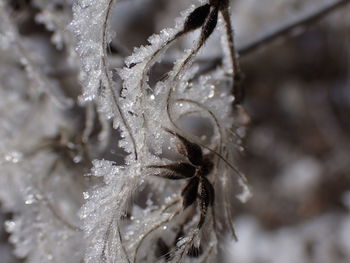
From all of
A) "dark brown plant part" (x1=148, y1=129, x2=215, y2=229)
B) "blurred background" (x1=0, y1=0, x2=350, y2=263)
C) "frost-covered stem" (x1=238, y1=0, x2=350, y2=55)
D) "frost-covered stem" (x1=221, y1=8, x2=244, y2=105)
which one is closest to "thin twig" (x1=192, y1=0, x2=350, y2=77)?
"frost-covered stem" (x1=238, y1=0, x2=350, y2=55)

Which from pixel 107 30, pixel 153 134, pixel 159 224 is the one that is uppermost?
pixel 107 30

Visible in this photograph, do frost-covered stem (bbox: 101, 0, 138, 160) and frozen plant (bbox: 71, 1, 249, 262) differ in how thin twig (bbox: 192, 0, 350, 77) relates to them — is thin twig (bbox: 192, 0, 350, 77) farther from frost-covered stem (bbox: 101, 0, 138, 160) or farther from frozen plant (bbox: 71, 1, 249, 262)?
frost-covered stem (bbox: 101, 0, 138, 160)

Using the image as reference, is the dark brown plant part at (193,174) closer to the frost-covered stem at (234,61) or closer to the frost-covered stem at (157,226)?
the frost-covered stem at (157,226)

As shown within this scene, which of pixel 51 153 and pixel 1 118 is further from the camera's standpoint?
pixel 1 118

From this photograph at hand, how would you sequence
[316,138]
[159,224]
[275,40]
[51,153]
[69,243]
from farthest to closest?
[316,138] → [275,40] → [51,153] → [69,243] → [159,224]

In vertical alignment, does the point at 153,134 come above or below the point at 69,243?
above

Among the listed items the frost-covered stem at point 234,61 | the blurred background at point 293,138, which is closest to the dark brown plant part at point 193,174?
the frost-covered stem at point 234,61

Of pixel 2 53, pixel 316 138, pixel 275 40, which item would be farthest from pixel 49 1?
pixel 316 138

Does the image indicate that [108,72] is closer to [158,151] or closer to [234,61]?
[158,151]

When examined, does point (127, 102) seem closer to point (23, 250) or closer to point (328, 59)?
point (23, 250)
